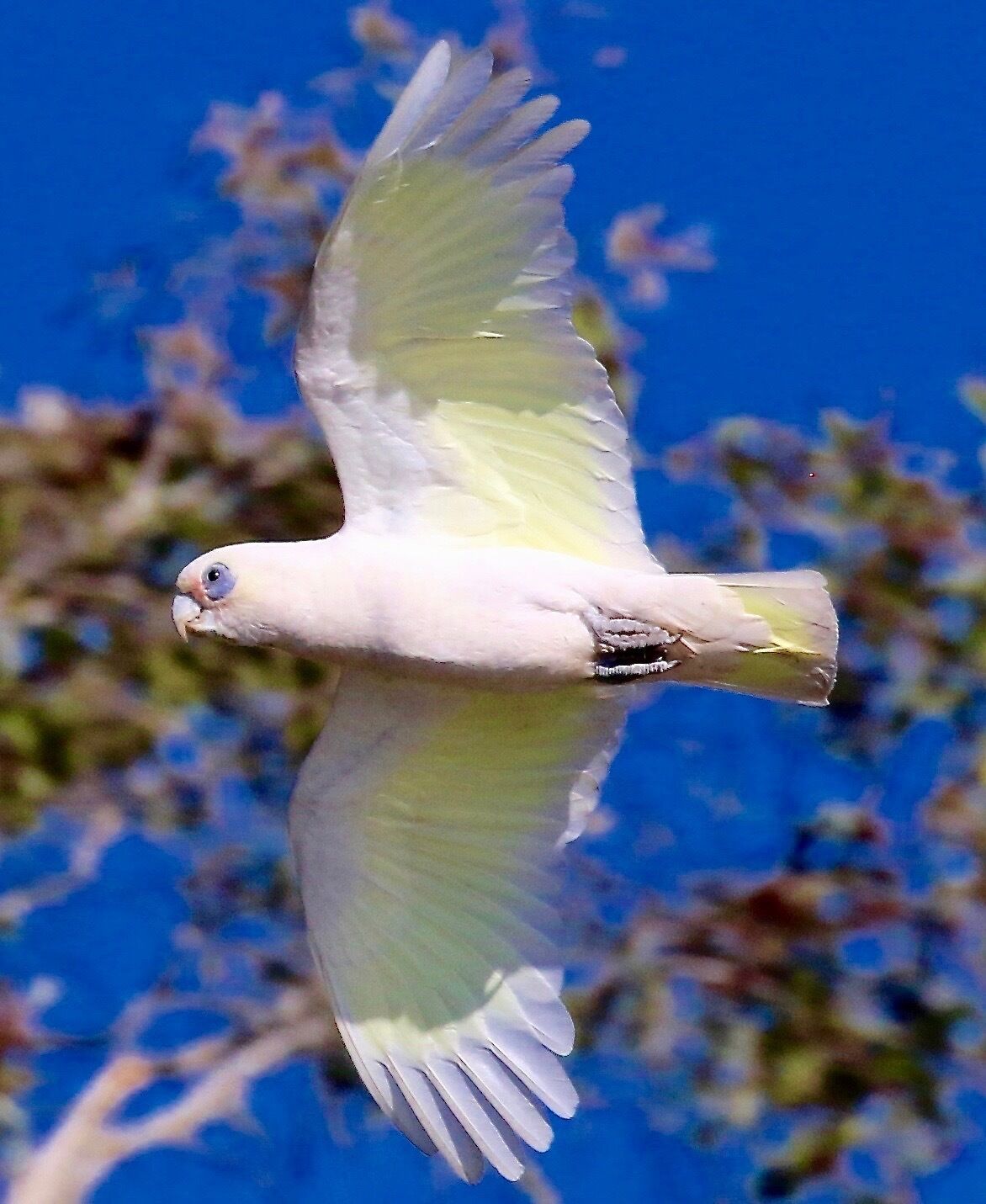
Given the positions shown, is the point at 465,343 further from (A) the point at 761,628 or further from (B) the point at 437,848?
(B) the point at 437,848

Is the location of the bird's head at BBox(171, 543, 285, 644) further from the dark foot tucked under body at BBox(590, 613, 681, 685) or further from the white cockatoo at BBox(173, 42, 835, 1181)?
the dark foot tucked under body at BBox(590, 613, 681, 685)

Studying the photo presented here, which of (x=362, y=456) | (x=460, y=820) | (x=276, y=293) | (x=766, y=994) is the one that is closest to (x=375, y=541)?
(x=362, y=456)

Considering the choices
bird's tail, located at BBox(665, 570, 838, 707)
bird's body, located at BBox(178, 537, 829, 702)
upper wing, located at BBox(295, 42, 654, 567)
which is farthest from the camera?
bird's tail, located at BBox(665, 570, 838, 707)

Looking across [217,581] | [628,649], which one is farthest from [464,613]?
[217,581]

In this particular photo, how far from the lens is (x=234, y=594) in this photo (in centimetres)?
317

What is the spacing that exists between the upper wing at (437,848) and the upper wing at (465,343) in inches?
11.4

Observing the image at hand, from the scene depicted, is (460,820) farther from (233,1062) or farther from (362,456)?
(233,1062)

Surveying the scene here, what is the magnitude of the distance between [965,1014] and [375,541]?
1614mm

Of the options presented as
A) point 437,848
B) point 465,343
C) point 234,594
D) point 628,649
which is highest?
point 465,343

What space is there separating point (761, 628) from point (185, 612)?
0.85 metres

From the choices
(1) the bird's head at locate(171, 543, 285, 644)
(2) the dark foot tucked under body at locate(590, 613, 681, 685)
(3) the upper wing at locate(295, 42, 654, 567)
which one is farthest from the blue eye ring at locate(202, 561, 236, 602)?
(2) the dark foot tucked under body at locate(590, 613, 681, 685)

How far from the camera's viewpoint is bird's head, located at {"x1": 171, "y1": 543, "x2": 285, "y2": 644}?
3.15 meters

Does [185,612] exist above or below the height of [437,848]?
above

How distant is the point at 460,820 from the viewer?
3406 millimetres
